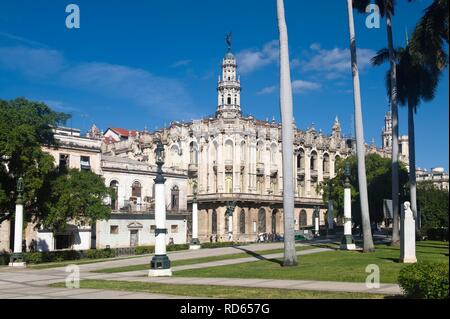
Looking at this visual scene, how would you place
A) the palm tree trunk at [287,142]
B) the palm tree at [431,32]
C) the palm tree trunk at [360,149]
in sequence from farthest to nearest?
the palm tree trunk at [360,149] < the palm tree at [431,32] < the palm tree trunk at [287,142]

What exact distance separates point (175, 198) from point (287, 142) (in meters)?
46.7

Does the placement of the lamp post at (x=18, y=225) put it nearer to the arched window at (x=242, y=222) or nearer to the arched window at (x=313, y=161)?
the arched window at (x=242, y=222)

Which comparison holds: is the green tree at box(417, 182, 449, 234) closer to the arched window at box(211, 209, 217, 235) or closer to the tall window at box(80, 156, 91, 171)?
the arched window at box(211, 209, 217, 235)

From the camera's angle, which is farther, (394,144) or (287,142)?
(394,144)

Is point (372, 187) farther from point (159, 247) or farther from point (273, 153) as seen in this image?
point (159, 247)

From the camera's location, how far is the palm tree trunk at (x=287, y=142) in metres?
27.1

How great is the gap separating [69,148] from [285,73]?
37.1 meters

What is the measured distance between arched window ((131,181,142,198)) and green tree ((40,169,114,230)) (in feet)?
52.9

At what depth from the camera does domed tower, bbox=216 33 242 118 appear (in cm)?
9146

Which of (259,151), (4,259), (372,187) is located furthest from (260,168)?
(4,259)

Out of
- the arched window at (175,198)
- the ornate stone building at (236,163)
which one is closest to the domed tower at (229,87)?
the ornate stone building at (236,163)

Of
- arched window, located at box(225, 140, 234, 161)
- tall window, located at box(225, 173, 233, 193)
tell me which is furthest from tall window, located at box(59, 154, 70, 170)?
tall window, located at box(225, 173, 233, 193)

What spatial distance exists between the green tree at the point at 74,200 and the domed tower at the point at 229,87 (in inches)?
1696

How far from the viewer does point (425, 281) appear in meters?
12.7
